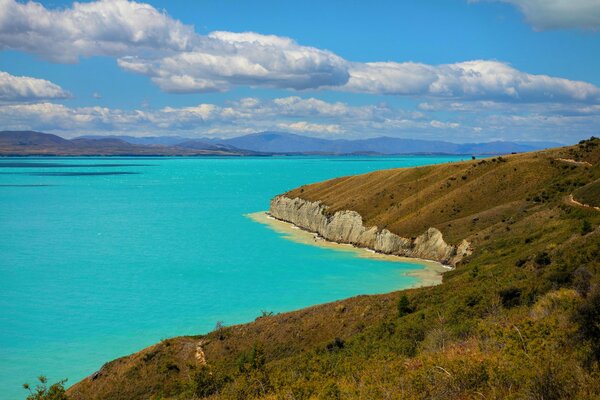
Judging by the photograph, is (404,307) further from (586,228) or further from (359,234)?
(359,234)

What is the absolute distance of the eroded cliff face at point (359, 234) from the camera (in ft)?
247

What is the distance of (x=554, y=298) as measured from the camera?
86.8 ft

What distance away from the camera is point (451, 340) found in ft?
84.9

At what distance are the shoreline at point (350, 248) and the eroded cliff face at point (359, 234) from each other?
3.82 feet

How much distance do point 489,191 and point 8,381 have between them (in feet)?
251

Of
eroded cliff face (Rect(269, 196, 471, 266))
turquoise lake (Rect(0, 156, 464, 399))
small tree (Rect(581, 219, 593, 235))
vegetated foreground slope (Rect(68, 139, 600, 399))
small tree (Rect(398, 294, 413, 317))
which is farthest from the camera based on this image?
eroded cliff face (Rect(269, 196, 471, 266))

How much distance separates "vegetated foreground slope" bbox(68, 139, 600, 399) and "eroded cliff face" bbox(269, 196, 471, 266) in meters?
3.06

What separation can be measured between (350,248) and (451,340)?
213 feet

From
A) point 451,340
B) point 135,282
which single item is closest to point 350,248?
point 135,282

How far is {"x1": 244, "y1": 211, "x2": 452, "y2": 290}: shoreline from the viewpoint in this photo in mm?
66688

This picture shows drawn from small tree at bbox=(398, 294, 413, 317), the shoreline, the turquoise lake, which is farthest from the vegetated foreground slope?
the turquoise lake

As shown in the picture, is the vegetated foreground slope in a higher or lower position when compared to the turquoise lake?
higher

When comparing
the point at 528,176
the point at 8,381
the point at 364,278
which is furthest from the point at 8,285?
→ the point at 528,176

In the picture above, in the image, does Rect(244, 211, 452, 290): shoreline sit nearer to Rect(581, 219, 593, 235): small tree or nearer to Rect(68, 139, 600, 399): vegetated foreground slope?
Rect(68, 139, 600, 399): vegetated foreground slope
